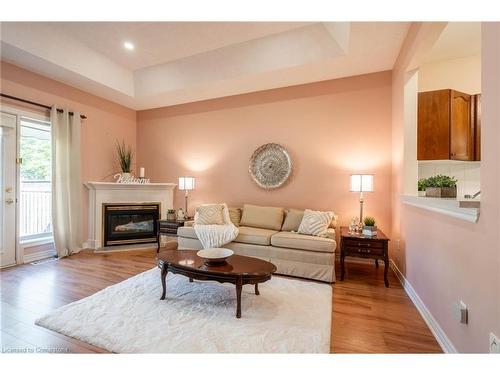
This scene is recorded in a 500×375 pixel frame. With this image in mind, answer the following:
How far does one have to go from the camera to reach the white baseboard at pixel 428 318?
1729 mm

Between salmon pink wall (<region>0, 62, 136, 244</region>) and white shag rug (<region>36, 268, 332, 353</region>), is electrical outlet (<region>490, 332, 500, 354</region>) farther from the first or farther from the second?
salmon pink wall (<region>0, 62, 136, 244</region>)

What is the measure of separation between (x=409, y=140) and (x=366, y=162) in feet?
2.76

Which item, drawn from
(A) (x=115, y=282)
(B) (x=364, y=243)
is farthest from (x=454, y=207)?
(A) (x=115, y=282)

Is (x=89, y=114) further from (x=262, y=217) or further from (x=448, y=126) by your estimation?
(x=448, y=126)

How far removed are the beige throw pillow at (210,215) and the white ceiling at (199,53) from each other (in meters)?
2.05

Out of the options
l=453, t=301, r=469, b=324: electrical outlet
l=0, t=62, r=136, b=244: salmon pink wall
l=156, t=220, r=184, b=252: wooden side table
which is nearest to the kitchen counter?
l=453, t=301, r=469, b=324: electrical outlet

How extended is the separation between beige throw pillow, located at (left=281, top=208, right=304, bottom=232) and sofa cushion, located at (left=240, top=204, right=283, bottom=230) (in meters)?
0.11

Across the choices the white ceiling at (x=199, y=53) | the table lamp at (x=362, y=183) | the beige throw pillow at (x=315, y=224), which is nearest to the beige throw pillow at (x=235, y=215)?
the beige throw pillow at (x=315, y=224)

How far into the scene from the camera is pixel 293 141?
161 inches

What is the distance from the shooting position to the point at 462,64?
3221mm

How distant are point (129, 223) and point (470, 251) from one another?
15.9ft
